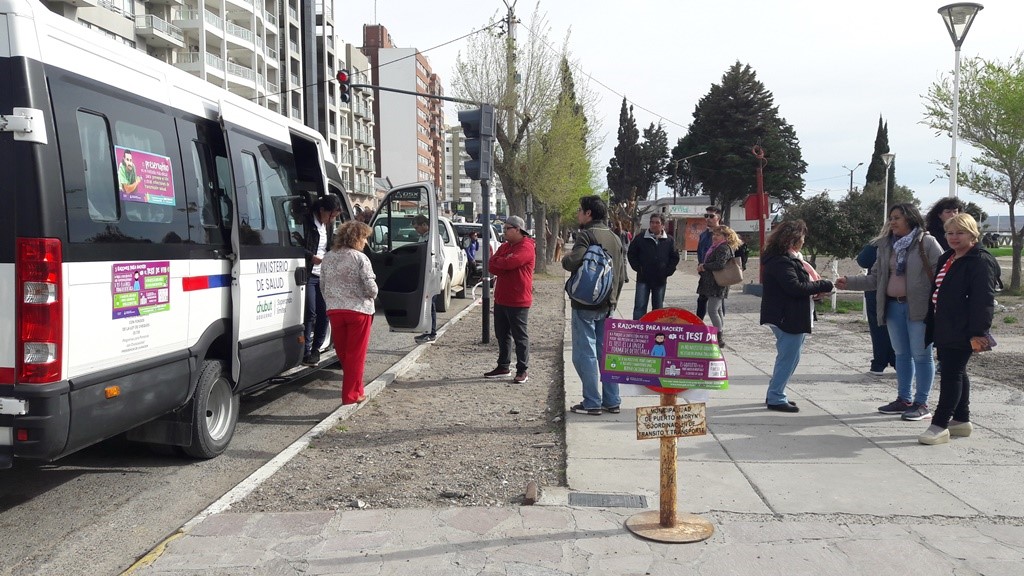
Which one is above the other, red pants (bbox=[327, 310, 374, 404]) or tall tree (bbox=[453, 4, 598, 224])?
tall tree (bbox=[453, 4, 598, 224])

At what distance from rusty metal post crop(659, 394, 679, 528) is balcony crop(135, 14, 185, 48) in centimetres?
4545

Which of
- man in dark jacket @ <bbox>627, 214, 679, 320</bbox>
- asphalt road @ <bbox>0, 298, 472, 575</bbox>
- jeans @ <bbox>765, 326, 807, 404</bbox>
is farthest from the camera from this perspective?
man in dark jacket @ <bbox>627, 214, 679, 320</bbox>

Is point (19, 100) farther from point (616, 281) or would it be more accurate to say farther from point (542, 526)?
point (616, 281)

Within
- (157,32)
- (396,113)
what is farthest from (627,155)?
(157,32)

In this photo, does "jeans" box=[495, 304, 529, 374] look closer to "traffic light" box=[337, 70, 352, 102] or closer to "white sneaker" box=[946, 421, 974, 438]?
"white sneaker" box=[946, 421, 974, 438]

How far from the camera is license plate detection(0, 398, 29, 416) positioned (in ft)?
12.6

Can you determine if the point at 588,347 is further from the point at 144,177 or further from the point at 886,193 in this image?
the point at 886,193

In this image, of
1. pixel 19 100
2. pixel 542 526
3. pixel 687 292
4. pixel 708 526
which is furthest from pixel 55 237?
pixel 687 292

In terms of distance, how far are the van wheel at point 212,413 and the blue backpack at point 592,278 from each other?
275 centimetres

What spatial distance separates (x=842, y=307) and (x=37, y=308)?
1522 cm

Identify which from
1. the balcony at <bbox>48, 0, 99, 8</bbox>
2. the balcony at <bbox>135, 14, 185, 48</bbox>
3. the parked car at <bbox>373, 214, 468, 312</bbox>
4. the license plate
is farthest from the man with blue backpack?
the balcony at <bbox>135, 14, 185, 48</bbox>

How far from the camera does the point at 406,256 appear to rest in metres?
9.30

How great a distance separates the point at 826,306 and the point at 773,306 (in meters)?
10.3

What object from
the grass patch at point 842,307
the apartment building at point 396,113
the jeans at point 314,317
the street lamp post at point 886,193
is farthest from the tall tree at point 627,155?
the jeans at point 314,317
